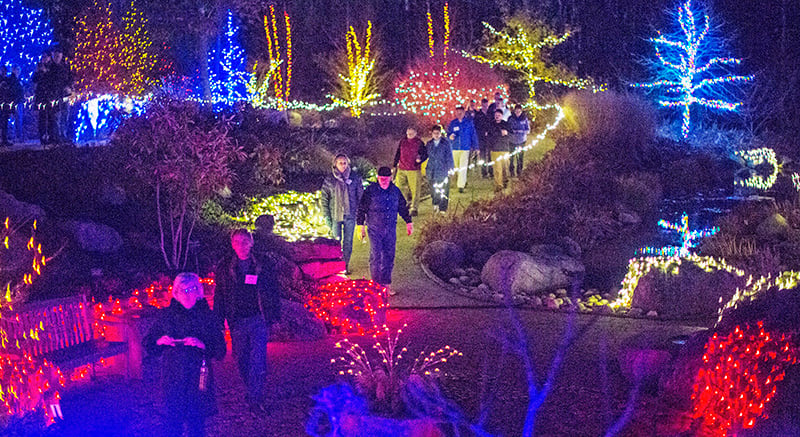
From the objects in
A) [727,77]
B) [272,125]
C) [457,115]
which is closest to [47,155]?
[272,125]

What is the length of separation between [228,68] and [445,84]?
21.2 feet

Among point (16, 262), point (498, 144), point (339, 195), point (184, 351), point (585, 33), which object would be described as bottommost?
point (184, 351)

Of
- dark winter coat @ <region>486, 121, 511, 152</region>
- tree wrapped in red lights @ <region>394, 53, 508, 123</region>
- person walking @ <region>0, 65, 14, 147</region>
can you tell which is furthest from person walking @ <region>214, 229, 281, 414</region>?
tree wrapped in red lights @ <region>394, 53, 508, 123</region>

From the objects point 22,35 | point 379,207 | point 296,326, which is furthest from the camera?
point 22,35

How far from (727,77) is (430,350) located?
2167 centimetres

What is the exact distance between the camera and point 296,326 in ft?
27.0

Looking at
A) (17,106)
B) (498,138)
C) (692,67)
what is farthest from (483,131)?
(692,67)

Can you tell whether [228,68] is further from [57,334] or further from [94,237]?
[57,334]

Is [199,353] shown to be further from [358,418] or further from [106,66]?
[106,66]

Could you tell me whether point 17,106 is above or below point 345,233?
above

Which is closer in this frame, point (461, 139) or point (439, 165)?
point (439, 165)

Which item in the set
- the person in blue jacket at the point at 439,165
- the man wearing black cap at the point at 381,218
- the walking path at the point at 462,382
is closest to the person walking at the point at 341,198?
the man wearing black cap at the point at 381,218

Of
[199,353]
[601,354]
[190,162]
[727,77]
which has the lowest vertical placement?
Result: [601,354]

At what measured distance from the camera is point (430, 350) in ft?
26.0
